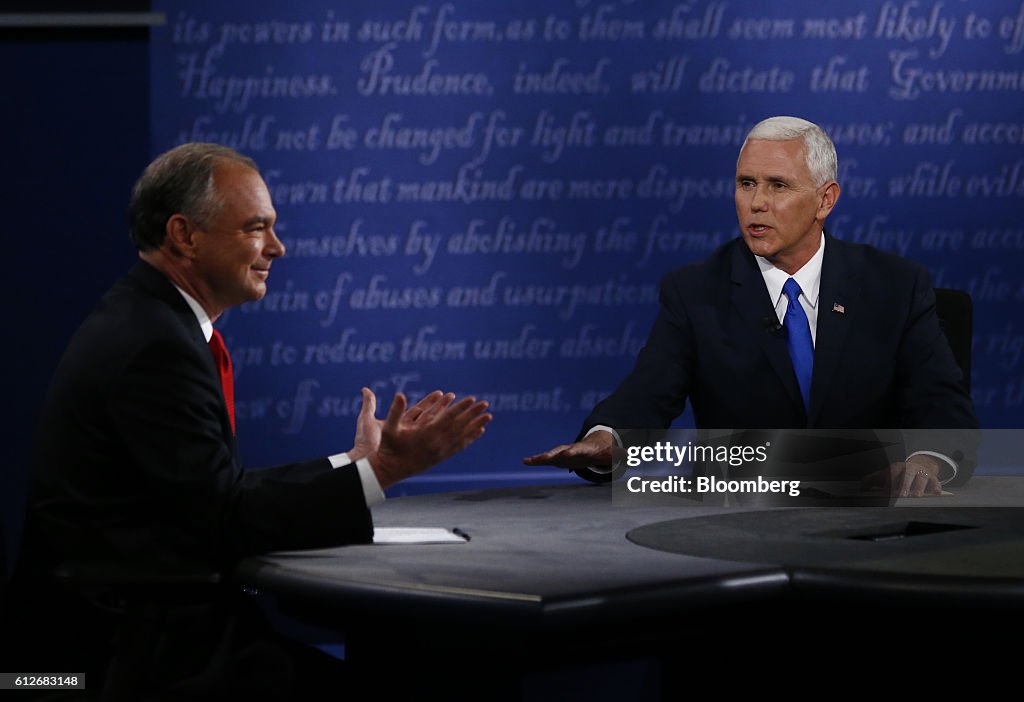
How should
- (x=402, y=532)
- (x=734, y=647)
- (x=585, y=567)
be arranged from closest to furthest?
(x=585, y=567) < (x=734, y=647) < (x=402, y=532)

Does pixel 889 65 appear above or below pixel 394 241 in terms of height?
above

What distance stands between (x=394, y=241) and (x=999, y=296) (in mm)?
2094

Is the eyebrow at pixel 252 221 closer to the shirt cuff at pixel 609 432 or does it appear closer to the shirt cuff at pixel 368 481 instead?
the shirt cuff at pixel 368 481

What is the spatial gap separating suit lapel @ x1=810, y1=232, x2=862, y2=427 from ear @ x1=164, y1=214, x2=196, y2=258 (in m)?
1.45

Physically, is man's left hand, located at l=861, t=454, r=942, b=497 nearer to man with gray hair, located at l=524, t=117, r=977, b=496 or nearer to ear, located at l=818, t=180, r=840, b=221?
man with gray hair, located at l=524, t=117, r=977, b=496

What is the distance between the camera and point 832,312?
3.07m

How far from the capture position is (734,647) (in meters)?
1.95

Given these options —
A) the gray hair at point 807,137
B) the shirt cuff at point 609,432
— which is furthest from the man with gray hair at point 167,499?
the gray hair at point 807,137

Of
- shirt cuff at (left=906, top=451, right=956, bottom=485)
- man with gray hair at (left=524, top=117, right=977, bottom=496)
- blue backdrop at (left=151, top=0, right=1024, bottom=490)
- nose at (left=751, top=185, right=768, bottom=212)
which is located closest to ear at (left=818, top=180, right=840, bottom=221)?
man with gray hair at (left=524, top=117, right=977, bottom=496)

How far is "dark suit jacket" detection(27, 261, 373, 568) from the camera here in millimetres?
1930

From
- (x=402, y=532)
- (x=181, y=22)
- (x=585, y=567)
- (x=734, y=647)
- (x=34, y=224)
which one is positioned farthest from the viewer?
(x=34, y=224)

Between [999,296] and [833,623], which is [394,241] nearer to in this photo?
[999,296]

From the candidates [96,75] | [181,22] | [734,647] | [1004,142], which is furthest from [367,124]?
[734,647]

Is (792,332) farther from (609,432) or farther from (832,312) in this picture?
(609,432)
